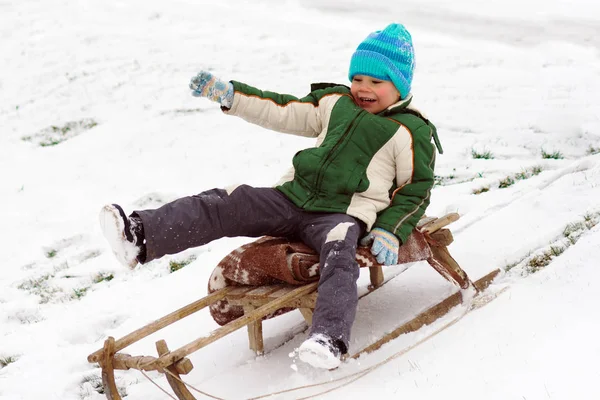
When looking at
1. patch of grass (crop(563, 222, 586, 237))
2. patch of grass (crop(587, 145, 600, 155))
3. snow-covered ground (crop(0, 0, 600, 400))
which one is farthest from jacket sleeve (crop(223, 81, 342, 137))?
patch of grass (crop(587, 145, 600, 155))

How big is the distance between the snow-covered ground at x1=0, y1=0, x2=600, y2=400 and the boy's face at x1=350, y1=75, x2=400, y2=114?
1.14m

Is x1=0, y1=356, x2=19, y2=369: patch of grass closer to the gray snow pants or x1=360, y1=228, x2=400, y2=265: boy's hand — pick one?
the gray snow pants

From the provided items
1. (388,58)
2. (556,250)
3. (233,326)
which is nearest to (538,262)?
(556,250)

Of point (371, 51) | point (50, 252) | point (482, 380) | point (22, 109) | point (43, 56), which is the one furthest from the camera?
point (43, 56)

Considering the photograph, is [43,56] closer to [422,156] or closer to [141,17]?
[141,17]

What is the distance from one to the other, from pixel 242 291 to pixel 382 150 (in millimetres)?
1067

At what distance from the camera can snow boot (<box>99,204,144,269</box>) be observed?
3219 mm

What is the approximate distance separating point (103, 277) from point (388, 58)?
107 inches

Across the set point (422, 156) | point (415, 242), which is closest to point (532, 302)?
point (415, 242)

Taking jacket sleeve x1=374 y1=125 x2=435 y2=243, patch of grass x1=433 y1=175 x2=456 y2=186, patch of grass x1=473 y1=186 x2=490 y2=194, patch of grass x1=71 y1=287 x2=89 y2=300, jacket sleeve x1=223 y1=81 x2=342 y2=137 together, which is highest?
jacket sleeve x1=223 y1=81 x2=342 y2=137

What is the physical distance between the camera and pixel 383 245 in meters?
3.60

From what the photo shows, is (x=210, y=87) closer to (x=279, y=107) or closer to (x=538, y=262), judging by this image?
(x=279, y=107)

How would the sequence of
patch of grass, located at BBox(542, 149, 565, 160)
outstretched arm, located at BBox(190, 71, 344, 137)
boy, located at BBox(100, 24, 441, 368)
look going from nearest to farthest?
boy, located at BBox(100, 24, 441, 368) → outstretched arm, located at BBox(190, 71, 344, 137) → patch of grass, located at BBox(542, 149, 565, 160)

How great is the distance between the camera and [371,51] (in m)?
3.95
